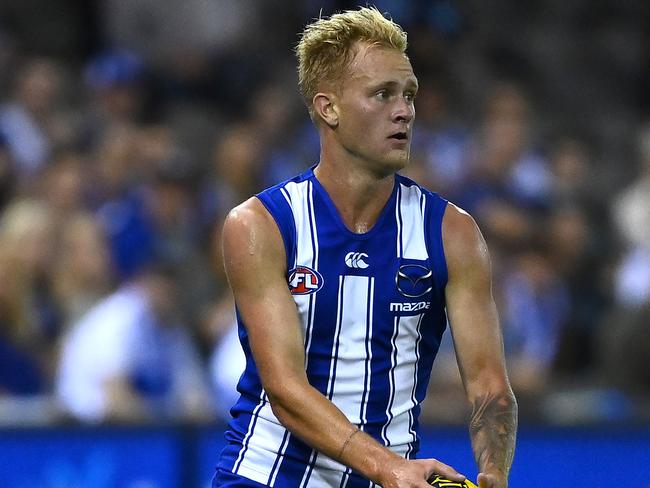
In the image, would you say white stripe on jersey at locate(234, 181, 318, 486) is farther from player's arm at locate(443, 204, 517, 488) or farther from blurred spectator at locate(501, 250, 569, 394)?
blurred spectator at locate(501, 250, 569, 394)

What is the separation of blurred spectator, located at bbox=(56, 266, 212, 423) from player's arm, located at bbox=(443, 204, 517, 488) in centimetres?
373

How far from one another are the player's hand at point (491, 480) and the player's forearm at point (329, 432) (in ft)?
1.08

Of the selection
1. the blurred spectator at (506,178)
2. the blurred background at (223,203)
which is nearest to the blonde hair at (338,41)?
the blurred background at (223,203)

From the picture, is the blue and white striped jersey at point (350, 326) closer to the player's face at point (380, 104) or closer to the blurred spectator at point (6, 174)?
the player's face at point (380, 104)

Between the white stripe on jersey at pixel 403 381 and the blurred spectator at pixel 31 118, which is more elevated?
the blurred spectator at pixel 31 118

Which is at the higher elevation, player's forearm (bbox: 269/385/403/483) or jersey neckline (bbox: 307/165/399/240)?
jersey neckline (bbox: 307/165/399/240)

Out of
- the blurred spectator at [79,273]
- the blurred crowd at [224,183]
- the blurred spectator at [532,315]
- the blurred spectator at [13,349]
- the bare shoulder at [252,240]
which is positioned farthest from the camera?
the blurred spectator at [532,315]

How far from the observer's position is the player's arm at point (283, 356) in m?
4.09

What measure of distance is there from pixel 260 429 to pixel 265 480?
17cm

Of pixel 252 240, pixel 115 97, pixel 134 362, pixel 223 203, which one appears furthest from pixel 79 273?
pixel 252 240

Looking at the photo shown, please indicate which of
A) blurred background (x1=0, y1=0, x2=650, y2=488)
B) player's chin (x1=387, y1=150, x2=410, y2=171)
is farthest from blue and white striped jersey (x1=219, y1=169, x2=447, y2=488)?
blurred background (x1=0, y1=0, x2=650, y2=488)

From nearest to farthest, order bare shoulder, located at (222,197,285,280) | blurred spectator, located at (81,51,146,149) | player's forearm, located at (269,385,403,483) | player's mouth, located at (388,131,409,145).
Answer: player's forearm, located at (269,385,403,483) < bare shoulder, located at (222,197,285,280) < player's mouth, located at (388,131,409,145) < blurred spectator, located at (81,51,146,149)

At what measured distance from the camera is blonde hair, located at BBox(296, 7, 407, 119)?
4.54 metres

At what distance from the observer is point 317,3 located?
11.7 metres
